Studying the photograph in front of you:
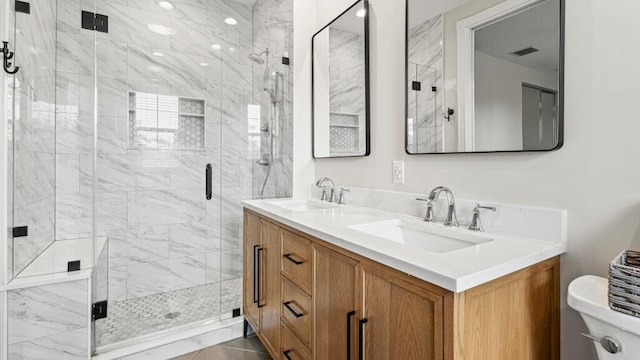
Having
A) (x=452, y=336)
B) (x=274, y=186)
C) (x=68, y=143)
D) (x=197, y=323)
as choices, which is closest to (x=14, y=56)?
(x=68, y=143)

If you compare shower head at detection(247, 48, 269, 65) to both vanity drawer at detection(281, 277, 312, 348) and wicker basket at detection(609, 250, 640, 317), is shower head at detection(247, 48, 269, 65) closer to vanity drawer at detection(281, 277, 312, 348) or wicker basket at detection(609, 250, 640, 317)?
vanity drawer at detection(281, 277, 312, 348)

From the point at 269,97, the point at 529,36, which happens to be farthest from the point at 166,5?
the point at 529,36

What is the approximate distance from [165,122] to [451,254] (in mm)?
2561

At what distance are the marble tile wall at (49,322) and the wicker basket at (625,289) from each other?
2.10 metres

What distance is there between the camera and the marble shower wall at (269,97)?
95.6 inches

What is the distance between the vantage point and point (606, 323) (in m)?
0.72

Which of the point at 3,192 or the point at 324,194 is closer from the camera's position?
the point at 3,192

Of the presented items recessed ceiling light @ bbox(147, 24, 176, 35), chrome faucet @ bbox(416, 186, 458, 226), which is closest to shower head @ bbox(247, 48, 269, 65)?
recessed ceiling light @ bbox(147, 24, 176, 35)

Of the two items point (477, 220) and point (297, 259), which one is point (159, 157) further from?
point (477, 220)

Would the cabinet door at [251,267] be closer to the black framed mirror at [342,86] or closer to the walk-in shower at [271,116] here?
the walk-in shower at [271,116]

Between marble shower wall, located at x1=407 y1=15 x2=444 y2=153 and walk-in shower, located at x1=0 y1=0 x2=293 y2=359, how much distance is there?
1118 mm

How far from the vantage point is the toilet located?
69 centimetres

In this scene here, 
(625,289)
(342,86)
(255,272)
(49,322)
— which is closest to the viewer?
(625,289)

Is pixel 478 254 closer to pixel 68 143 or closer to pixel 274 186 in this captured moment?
pixel 274 186
